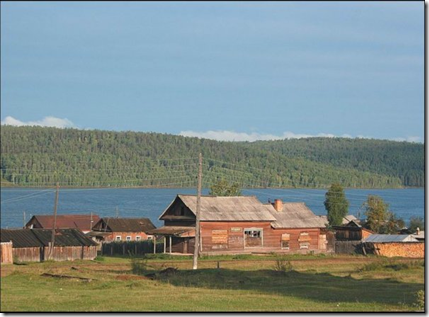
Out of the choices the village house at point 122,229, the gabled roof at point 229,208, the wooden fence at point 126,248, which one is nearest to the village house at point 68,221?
the village house at point 122,229

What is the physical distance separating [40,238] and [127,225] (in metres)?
28.1

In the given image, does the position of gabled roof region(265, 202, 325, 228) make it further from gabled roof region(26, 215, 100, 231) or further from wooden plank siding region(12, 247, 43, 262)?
gabled roof region(26, 215, 100, 231)

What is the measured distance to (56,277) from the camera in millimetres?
37500

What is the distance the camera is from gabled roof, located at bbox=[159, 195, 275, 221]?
63.6 metres

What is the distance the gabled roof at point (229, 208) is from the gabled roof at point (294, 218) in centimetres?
91

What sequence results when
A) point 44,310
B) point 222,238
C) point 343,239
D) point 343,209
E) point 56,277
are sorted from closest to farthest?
point 44,310
point 56,277
point 222,238
point 343,239
point 343,209

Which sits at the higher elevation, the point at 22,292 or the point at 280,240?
the point at 280,240

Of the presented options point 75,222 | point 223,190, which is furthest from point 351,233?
point 75,222

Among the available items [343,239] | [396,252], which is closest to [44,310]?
[396,252]

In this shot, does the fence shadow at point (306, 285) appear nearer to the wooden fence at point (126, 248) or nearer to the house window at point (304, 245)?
the wooden fence at point (126, 248)

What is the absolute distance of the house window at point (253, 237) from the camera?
65.2m

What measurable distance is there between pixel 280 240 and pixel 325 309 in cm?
3913

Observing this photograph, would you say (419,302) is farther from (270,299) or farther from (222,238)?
(222,238)

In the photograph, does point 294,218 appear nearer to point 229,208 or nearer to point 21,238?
point 229,208
